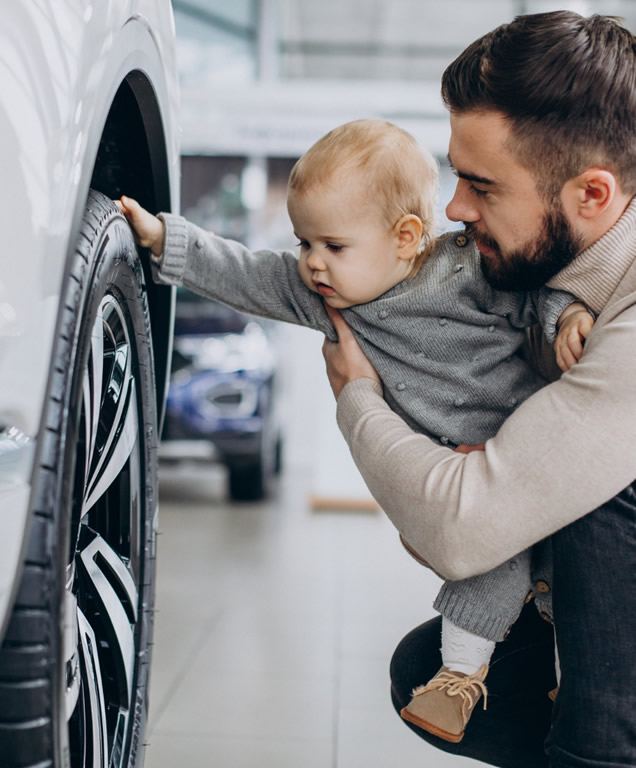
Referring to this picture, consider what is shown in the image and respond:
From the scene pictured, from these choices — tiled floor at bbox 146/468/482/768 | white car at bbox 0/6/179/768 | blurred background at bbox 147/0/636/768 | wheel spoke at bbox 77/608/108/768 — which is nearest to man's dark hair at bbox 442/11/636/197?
blurred background at bbox 147/0/636/768

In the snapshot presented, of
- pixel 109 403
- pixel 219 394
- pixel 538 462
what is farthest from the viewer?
A: pixel 219 394

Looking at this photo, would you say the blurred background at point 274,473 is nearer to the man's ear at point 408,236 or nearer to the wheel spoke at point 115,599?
the man's ear at point 408,236

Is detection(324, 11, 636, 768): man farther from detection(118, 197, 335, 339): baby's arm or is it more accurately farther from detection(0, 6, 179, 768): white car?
detection(0, 6, 179, 768): white car

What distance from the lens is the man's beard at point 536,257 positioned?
112cm

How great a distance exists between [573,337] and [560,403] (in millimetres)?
149

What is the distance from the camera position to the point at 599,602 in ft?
3.34

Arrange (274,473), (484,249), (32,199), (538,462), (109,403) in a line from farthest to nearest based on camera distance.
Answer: (274,473)
(484,249)
(109,403)
(538,462)
(32,199)

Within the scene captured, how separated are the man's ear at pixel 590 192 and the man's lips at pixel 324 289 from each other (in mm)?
365

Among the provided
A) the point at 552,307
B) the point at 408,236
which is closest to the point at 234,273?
the point at 408,236

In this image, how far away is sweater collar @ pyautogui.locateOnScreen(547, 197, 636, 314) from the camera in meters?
1.10

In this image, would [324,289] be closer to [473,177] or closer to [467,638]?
[473,177]

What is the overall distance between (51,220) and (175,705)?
5.75ft

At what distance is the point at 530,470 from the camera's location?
0.98 metres

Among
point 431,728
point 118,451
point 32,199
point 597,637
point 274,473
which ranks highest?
point 32,199
